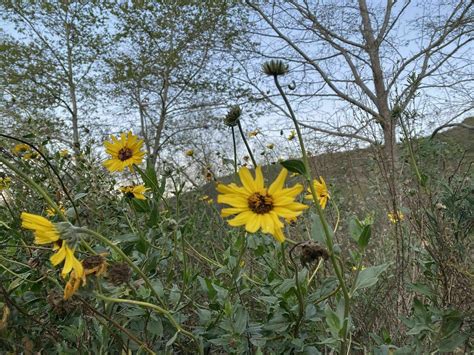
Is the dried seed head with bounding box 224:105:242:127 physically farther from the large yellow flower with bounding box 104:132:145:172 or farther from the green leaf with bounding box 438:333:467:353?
the green leaf with bounding box 438:333:467:353

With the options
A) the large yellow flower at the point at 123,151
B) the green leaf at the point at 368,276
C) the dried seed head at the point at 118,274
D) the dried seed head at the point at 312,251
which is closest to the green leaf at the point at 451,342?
the green leaf at the point at 368,276

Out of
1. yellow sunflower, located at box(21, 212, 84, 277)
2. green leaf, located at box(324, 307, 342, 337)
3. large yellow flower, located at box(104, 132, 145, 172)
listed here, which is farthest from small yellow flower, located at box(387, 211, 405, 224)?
yellow sunflower, located at box(21, 212, 84, 277)

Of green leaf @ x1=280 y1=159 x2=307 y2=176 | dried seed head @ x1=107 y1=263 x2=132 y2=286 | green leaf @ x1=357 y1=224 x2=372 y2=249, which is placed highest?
green leaf @ x1=280 y1=159 x2=307 y2=176

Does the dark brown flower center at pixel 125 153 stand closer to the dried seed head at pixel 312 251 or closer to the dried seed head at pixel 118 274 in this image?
the dried seed head at pixel 118 274

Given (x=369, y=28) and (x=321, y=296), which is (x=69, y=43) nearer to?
(x=369, y=28)

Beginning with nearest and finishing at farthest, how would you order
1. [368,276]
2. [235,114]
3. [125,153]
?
1. [368,276]
2. [235,114]
3. [125,153]

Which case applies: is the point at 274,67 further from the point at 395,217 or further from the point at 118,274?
the point at 395,217

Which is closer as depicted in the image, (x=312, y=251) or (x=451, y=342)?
(x=312, y=251)

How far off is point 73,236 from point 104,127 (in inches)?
383

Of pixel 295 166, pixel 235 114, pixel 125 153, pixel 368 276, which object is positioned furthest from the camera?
pixel 125 153

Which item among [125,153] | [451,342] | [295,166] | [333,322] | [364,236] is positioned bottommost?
[451,342]

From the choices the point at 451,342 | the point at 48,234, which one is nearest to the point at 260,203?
the point at 48,234

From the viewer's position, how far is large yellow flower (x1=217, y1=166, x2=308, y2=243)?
660mm

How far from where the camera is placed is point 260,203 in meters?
0.70
